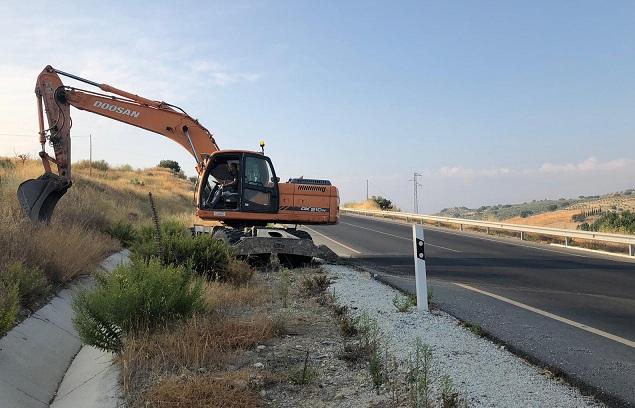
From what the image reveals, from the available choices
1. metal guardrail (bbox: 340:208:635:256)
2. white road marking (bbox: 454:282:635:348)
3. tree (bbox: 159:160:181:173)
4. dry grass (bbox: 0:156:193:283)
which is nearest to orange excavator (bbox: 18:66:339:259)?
dry grass (bbox: 0:156:193:283)

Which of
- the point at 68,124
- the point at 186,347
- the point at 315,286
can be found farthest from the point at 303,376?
the point at 68,124

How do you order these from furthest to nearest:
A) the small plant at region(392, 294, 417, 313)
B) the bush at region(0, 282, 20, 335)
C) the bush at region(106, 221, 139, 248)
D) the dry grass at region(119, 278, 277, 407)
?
the bush at region(106, 221, 139, 248), the small plant at region(392, 294, 417, 313), the bush at region(0, 282, 20, 335), the dry grass at region(119, 278, 277, 407)

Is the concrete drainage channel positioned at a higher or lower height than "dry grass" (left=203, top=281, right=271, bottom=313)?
lower

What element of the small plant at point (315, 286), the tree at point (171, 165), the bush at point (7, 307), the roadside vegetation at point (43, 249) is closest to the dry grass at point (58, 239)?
the roadside vegetation at point (43, 249)

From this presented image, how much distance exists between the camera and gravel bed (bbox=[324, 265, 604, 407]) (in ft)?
13.9

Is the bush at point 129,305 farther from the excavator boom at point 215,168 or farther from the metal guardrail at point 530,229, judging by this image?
the metal guardrail at point 530,229

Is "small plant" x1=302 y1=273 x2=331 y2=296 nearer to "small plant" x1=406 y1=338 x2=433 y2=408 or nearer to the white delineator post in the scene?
the white delineator post

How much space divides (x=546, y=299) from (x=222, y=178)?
872 cm

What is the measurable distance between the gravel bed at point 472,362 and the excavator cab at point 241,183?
675cm

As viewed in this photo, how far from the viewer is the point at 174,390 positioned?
4340mm

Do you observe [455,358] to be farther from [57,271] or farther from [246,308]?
[57,271]

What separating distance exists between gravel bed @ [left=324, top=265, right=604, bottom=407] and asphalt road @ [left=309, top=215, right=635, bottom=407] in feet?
0.94

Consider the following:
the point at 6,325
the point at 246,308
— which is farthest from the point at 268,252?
the point at 6,325

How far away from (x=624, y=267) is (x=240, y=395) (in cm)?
1326
